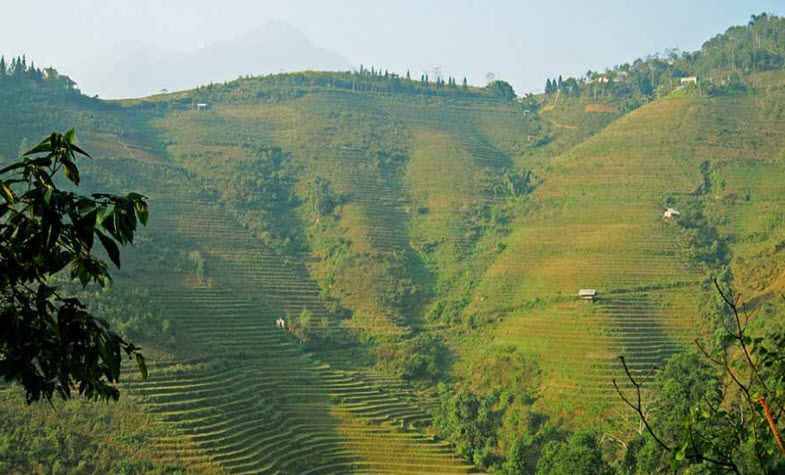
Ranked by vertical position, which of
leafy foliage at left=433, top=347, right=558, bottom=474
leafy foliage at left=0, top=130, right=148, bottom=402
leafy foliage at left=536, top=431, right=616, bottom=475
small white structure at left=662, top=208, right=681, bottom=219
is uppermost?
leafy foliage at left=0, top=130, right=148, bottom=402

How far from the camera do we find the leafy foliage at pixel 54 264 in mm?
3121

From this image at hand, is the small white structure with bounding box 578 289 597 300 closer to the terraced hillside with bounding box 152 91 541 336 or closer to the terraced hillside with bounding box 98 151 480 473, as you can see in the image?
the terraced hillside with bounding box 152 91 541 336

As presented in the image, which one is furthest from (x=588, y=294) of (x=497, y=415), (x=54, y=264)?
(x=54, y=264)

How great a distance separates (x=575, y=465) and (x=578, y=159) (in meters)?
37.0

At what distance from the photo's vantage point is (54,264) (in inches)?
129

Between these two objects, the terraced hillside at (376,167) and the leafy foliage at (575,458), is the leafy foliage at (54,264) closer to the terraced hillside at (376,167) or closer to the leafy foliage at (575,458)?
the leafy foliage at (575,458)

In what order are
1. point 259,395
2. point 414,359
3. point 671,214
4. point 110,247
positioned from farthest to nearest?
point 671,214, point 414,359, point 259,395, point 110,247

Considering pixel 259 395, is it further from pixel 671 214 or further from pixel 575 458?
pixel 671 214

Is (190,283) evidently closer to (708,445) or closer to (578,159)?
(578,159)

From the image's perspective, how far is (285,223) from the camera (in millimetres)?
53062

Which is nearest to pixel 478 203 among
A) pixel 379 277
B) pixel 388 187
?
pixel 388 187

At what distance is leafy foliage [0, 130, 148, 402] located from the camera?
10.2 ft

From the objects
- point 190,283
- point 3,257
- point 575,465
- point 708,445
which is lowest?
point 575,465

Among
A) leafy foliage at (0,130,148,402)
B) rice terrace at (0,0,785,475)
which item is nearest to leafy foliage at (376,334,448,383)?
rice terrace at (0,0,785,475)
